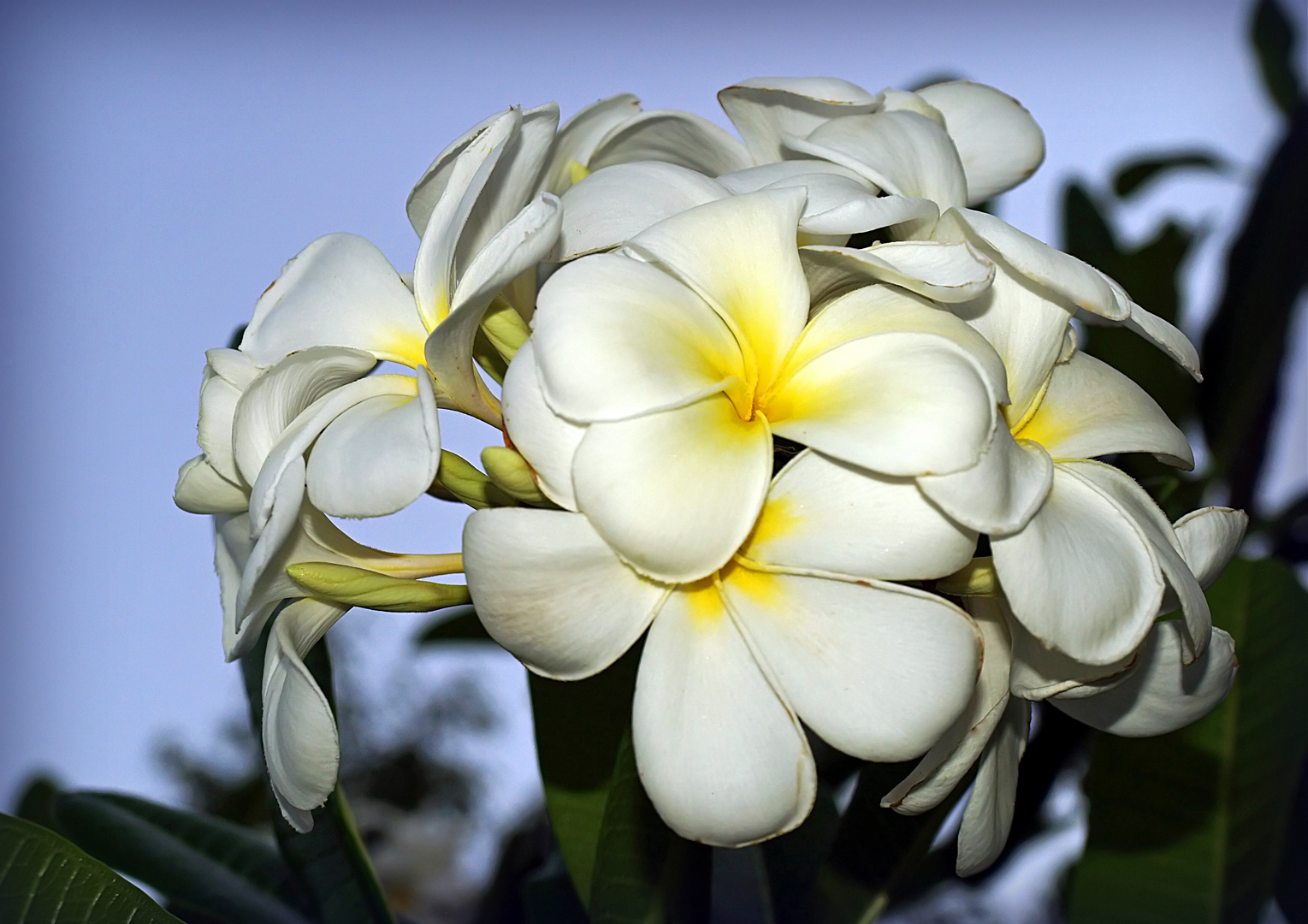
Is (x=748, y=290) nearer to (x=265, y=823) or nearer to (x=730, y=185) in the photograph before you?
(x=730, y=185)

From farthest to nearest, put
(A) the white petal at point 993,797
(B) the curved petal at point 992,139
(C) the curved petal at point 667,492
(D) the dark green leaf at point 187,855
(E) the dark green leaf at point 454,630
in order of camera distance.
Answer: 1. (E) the dark green leaf at point 454,630
2. (D) the dark green leaf at point 187,855
3. (B) the curved petal at point 992,139
4. (A) the white petal at point 993,797
5. (C) the curved petal at point 667,492

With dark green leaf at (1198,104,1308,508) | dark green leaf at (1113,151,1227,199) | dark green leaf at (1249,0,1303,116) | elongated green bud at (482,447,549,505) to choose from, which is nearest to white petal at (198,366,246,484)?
elongated green bud at (482,447,549,505)

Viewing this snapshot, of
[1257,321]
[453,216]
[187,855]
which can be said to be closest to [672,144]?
[453,216]

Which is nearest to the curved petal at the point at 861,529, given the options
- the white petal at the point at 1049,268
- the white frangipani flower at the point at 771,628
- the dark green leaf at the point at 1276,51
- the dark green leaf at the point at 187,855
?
the white frangipani flower at the point at 771,628

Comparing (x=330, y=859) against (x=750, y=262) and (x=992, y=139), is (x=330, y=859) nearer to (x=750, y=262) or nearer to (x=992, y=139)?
(x=750, y=262)

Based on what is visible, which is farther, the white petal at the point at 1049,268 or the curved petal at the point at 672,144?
the curved petal at the point at 672,144

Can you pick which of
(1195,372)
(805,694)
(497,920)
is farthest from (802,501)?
(497,920)

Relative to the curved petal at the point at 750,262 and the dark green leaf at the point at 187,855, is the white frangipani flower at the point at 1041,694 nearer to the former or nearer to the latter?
the curved petal at the point at 750,262
